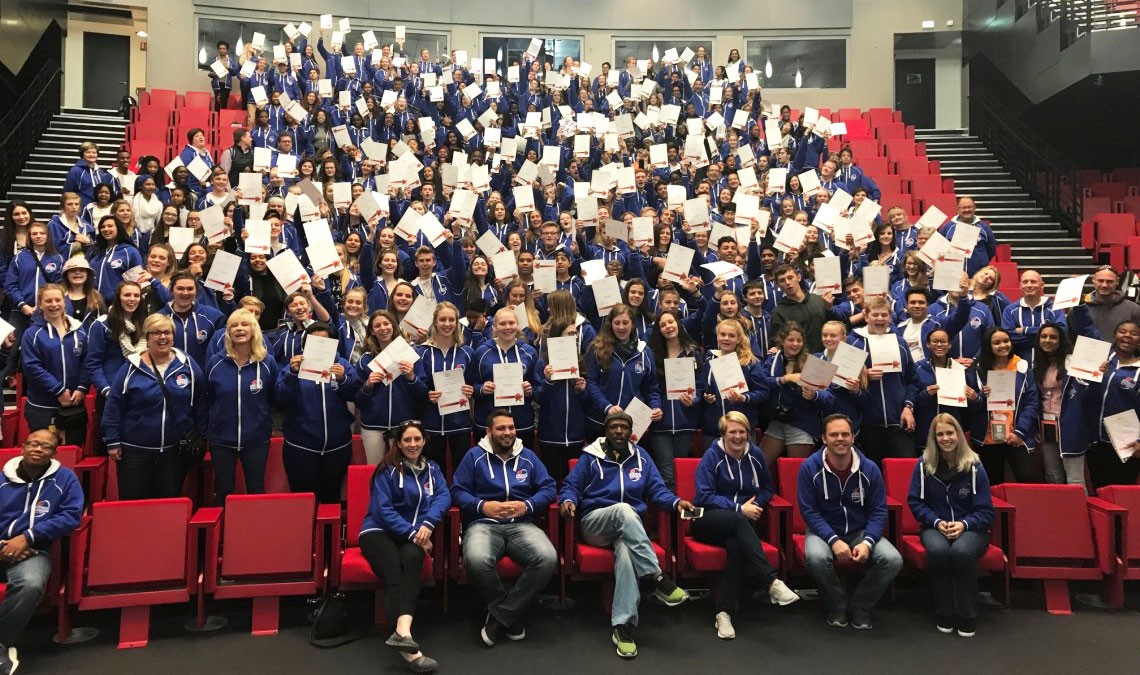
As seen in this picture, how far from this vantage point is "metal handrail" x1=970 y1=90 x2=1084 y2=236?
1157 cm

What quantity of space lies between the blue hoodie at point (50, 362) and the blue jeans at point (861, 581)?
464 centimetres

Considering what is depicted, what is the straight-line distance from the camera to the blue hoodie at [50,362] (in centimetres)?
521

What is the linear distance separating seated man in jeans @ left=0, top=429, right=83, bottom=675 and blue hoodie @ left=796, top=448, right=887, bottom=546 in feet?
13.2

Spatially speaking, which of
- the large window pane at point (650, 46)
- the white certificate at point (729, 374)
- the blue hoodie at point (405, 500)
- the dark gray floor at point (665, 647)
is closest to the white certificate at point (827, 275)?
the white certificate at point (729, 374)

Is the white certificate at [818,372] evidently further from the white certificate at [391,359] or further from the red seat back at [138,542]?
the red seat back at [138,542]

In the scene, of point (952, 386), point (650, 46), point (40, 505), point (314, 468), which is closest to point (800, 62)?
point (650, 46)

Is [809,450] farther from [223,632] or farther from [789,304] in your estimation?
[223,632]

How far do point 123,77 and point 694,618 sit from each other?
17.9 m

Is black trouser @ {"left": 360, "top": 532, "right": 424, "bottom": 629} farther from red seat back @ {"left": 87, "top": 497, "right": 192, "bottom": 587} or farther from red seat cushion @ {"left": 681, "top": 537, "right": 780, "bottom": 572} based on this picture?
red seat cushion @ {"left": 681, "top": 537, "right": 780, "bottom": 572}

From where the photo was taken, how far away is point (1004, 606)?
4898mm

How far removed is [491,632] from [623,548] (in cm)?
85

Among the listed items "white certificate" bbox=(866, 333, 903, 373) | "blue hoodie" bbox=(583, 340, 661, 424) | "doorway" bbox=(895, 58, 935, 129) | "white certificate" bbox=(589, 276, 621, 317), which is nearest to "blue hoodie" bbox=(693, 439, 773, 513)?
"blue hoodie" bbox=(583, 340, 661, 424)

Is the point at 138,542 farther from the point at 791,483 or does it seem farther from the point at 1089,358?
the point at 1089,358

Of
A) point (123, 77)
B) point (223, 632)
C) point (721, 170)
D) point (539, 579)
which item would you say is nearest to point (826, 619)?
point (539, 579)
